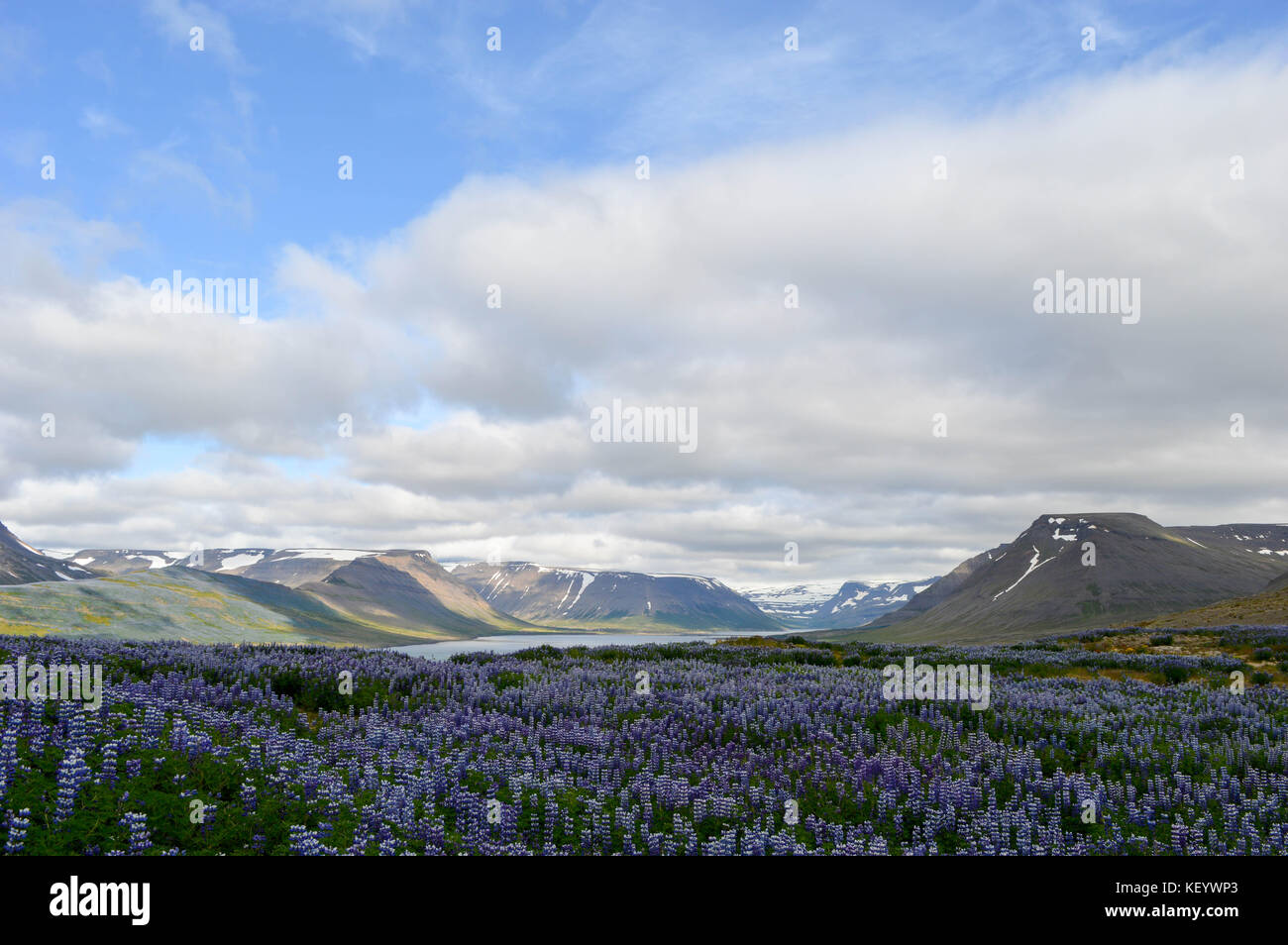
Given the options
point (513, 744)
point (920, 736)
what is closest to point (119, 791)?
point (513, 744)

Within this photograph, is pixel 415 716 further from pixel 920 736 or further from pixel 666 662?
pixel 666 662

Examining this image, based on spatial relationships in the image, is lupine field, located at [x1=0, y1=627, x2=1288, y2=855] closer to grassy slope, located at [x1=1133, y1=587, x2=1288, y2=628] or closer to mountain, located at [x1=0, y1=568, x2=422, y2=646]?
grassy slope, located at [x1=1133, y1=587, x2=1288, y2=628]

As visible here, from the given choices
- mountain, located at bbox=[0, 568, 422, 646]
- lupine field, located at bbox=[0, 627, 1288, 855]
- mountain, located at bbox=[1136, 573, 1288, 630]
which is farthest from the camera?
mountain, located at bbox=[0, 568, 422, 646]

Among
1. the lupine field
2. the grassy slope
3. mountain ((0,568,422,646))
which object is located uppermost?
the lupine field

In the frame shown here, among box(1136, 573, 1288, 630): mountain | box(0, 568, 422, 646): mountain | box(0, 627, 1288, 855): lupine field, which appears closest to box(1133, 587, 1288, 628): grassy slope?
box(1136, 573, 1288, 630): mountain

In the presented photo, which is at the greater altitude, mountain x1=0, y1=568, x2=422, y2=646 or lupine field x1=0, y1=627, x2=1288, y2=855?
lupine field x1=0, y1=627, x2=1288, y2=855

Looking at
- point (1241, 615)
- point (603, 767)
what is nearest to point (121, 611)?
point (603, 767)

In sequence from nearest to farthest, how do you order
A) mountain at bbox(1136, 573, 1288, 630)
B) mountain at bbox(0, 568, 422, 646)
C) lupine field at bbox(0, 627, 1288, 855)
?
lupine field at bbox(0, 627, 1288, 855)
mountain at bbox(1136, 573, 1288, 630)
mountain at bbox(0, 568, 422, 646)

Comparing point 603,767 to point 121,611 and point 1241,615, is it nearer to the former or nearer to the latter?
point 1241,615
